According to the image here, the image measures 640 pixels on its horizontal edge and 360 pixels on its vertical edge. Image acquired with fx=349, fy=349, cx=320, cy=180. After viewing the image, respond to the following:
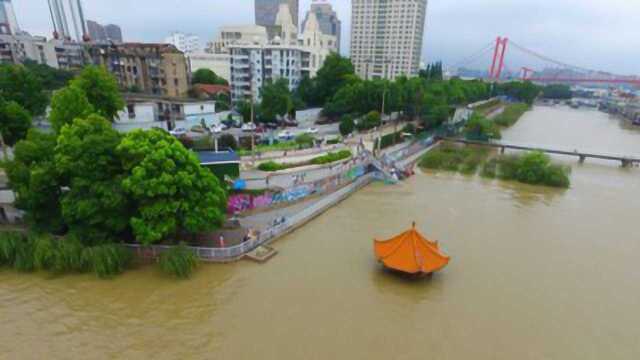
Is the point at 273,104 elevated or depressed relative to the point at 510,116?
elevated

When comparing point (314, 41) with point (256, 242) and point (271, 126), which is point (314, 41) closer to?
point (271, 126)

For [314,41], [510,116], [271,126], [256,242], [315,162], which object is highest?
[314,41]

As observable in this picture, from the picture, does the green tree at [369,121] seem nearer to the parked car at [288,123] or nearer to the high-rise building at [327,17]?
the parked car at [288,123]

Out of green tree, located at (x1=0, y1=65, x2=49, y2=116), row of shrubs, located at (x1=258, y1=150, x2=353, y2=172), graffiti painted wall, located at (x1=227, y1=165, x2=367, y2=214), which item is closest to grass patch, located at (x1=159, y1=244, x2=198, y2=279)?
graffiti painted wall, located at (x1=227, y1=165, x2=367, y2=214)

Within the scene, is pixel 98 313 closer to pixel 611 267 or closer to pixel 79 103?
pixel 79 103

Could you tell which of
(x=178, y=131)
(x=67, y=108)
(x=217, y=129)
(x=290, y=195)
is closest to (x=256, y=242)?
(x=290, y=195)

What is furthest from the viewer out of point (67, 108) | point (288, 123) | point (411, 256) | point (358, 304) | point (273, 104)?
point (288, 123)

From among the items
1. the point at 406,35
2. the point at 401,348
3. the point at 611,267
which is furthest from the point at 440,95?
the point at 406,35
